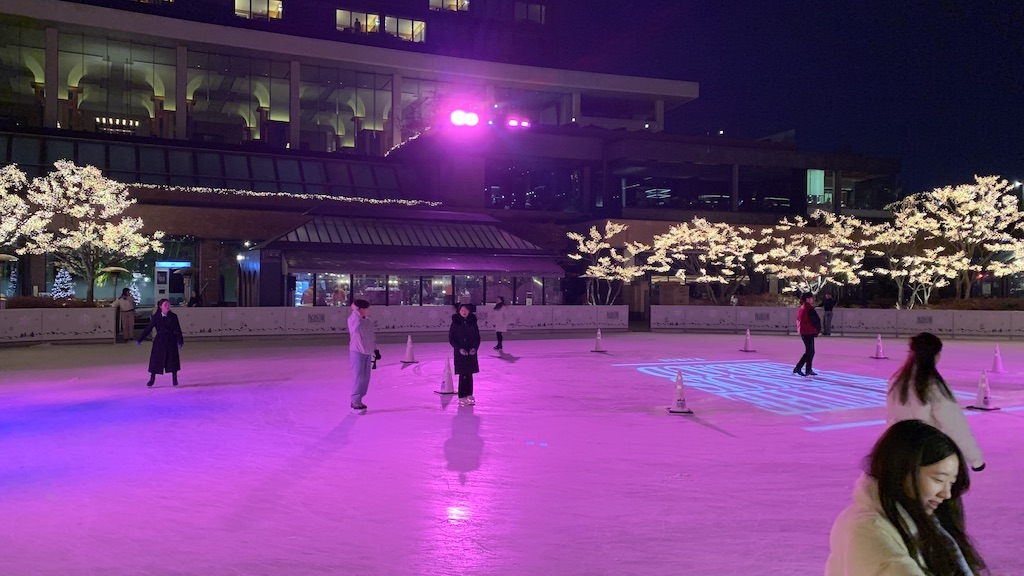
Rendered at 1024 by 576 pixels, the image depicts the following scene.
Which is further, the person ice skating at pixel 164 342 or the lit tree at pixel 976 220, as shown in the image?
the lit tree at pixel 976 220

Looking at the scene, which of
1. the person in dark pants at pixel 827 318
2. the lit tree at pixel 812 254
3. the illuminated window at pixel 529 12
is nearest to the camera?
the person in dark pants at pixel 827 318

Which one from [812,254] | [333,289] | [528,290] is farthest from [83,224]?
[812,254]

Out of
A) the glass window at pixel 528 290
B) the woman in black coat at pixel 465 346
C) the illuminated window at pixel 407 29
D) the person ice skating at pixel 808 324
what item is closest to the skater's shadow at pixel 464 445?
the woman in black coat at pixel 465 346

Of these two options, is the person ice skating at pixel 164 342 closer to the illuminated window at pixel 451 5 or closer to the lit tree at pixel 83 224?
the lit tree at pixel 83 224

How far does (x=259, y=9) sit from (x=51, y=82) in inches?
561

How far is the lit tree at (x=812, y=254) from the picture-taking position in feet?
119

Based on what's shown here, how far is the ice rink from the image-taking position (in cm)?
543

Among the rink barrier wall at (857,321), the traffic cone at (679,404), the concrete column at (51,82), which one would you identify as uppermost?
the concrete column at (51,82)

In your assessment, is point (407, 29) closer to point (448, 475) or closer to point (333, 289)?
point (333, 289)

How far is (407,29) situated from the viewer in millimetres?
54719

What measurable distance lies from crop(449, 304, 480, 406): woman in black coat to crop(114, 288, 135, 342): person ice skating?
56.2ft

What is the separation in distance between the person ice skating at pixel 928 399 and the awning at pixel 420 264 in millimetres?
27897

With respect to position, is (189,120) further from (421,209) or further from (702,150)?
(702,150)

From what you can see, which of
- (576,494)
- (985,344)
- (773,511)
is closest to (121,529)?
(576,494)
